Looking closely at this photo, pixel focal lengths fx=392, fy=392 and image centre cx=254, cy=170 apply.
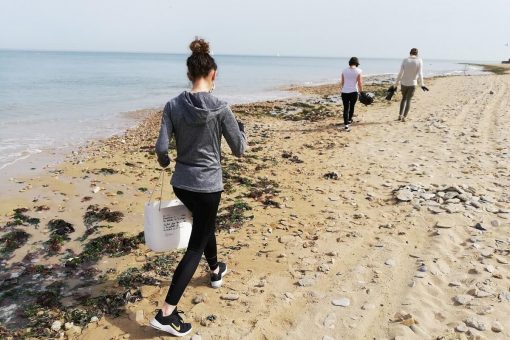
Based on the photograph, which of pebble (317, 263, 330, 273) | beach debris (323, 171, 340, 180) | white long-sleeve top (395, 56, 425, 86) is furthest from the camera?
white long-sleeve top (395, 56, 425, 86)

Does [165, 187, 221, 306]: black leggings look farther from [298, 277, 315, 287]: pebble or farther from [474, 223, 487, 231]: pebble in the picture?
[474, 223, 487, 231]: pebble

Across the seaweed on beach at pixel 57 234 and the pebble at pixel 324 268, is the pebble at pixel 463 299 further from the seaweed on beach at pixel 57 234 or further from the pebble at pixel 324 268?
the seaweed on beach at pixel 57 234

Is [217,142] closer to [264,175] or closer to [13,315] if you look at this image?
[13,315]

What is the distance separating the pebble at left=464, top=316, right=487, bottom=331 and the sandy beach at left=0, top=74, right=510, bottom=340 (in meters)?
0.01

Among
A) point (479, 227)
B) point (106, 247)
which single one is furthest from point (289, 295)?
point (479, 227)

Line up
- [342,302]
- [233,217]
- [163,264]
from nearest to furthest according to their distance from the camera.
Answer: [342,302]
[163,264]
[233,217]

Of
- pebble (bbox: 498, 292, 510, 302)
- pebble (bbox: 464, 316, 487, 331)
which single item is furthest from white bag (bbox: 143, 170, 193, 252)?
pebble (bbox: 498, 292, 510, 302)

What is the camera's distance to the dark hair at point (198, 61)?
138 inches

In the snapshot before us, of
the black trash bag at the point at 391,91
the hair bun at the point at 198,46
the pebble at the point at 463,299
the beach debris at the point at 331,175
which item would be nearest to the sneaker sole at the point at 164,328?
the hair bun at the point at 198,46

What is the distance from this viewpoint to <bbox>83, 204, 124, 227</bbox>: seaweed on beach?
269 inches

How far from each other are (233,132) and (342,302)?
86.6 inches

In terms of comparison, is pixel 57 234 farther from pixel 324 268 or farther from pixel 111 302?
pixel 324 268

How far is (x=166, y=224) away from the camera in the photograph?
3969 mm

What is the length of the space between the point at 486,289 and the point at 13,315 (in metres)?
5.19
